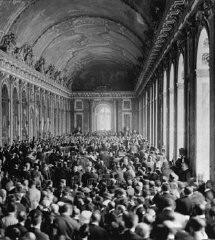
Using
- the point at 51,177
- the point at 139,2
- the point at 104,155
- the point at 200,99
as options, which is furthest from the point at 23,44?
the point at 200,99

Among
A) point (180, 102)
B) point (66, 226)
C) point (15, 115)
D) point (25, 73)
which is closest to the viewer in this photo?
point (66, 226)

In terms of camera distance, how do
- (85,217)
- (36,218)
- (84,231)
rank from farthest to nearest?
(85,217)
(36,218)
(84,231)

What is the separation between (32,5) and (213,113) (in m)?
15.7

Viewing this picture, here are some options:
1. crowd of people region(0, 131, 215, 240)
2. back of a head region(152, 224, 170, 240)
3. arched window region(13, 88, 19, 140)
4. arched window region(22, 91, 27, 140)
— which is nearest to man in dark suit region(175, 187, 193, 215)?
crowd of people region(0, 131, 215, 240)

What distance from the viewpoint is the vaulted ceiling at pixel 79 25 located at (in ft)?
70.8

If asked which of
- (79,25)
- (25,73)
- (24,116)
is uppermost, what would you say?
(79,25)

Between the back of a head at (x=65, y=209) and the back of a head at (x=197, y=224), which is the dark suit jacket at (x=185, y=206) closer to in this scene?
the back of a head at (x=197, y=224)

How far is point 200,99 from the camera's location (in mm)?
12211

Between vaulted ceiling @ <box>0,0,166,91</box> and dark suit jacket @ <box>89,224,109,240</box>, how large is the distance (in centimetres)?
1364

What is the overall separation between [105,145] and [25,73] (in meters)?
9.09

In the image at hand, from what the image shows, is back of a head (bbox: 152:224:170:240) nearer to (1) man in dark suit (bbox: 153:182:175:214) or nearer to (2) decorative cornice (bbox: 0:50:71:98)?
(1) man in dark suit (bbox: 153:182:175:214)

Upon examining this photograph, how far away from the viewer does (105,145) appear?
23.8 meters

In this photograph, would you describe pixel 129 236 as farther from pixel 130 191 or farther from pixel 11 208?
pixel 130 191

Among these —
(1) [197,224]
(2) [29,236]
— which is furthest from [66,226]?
(1) [197,224]
